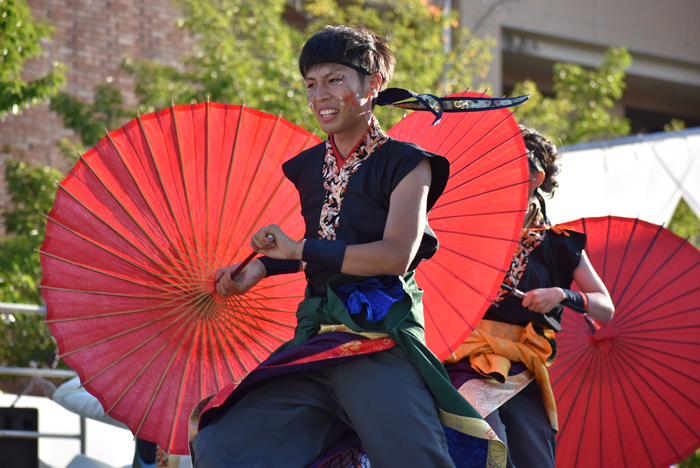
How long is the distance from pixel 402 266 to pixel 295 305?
920 millimetres

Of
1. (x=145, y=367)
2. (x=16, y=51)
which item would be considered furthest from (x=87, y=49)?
(x=145, y=367)

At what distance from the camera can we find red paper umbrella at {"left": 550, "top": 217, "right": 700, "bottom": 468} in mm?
3951

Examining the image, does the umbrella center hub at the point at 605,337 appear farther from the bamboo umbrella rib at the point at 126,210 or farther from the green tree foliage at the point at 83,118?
the green tree foliage at the point at 83,118

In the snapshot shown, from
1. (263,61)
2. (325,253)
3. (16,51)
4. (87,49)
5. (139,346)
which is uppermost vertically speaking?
(87,49)

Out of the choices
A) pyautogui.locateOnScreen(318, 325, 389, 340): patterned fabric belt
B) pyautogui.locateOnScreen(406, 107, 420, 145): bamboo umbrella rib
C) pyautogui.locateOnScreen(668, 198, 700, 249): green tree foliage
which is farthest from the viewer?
pyautogui.locateOnScreen(668, 198, 700, 249): green tree foliage

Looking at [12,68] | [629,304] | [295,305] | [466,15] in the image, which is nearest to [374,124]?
[295,305]

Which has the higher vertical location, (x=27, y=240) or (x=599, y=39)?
(x=599, y=39)

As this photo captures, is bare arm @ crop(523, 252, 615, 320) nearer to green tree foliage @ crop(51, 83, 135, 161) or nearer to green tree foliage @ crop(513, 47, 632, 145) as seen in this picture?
green tree foliage @ crop(51, 83, 135, 161)

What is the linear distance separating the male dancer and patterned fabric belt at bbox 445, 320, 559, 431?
0.98 meters

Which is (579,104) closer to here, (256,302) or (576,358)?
(576,358)

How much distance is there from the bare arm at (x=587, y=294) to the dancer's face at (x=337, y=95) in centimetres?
127

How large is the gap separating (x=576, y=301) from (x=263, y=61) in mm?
6853

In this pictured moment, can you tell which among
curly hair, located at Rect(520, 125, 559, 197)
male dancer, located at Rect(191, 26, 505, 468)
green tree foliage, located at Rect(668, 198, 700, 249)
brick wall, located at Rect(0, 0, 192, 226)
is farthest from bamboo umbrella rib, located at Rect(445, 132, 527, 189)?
brick wall, located at Rect(0, 0, 192, 226)

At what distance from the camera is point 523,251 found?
3.53 meters
